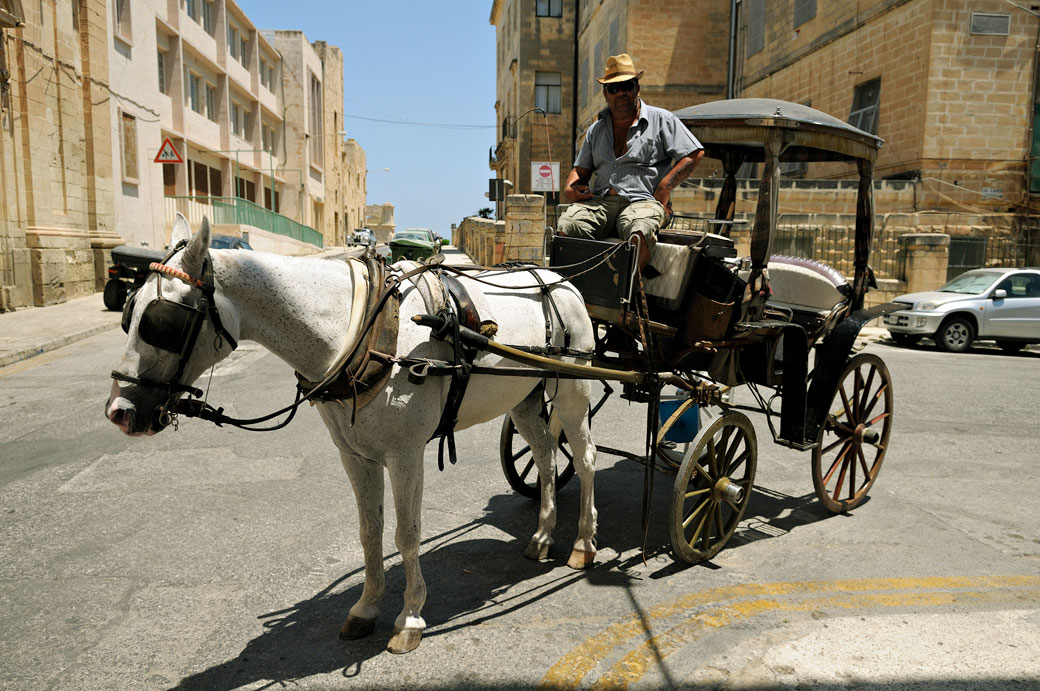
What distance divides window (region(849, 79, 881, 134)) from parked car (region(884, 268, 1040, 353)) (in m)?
8.68

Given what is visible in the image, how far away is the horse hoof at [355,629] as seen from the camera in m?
3.47

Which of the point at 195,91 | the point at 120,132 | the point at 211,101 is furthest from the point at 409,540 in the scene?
the point at 211,101

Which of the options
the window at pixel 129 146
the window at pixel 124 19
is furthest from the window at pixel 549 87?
the window at pixel 129 146

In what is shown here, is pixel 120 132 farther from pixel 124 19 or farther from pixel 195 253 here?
pixel 195 253

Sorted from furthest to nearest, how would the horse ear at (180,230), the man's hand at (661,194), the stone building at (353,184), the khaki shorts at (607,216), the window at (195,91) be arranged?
the stone building at (353,184) < the window at (195,91) < the man's hand at (661,194) < the khaki shorts at (607,216) < the horse ear at (180,230)

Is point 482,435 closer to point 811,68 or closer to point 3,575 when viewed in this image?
point 3,575

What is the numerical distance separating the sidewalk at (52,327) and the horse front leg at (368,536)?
8053 millimetres

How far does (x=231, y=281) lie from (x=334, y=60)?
66.8 m

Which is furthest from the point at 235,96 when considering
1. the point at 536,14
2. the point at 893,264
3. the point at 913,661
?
the point at 913,661

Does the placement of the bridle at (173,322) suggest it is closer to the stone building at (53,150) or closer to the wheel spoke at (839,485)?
the wheel spoke at (839,485)

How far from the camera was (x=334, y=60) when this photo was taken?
207 feet

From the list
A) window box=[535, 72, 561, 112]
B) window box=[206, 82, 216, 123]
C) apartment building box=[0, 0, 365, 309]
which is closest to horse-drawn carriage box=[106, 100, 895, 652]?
apartment building box=[0, 0, 365, 309]

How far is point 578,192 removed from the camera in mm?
5016

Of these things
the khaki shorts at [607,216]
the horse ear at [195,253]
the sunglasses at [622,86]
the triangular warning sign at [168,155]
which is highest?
the triangular warning sign at [168,155]
